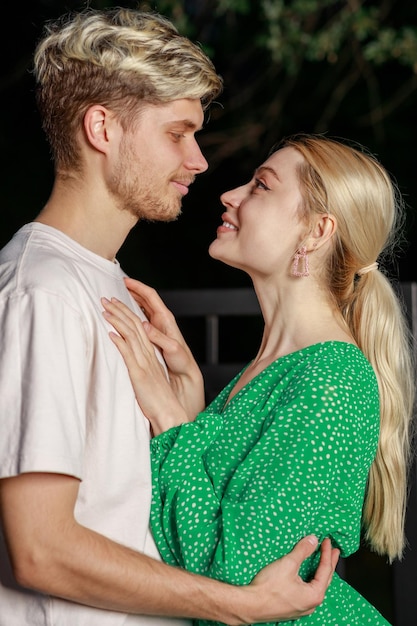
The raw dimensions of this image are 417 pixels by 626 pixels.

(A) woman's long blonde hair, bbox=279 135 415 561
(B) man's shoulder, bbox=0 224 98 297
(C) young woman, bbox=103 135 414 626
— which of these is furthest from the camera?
(A) woman's long blonde hair, bbox=279 135 415 561

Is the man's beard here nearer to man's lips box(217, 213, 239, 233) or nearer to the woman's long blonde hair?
man's lips box(217, 213, 239, 233)

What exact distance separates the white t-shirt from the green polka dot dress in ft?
0.23

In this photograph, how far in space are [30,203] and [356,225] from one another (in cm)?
353

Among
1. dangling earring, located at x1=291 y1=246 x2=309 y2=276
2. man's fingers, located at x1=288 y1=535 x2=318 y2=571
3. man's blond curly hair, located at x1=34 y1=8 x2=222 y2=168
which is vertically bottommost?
man's fingers, located at x1=288 y1=535 x2=318 y2=571

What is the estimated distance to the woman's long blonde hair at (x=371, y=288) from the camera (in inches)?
81.8

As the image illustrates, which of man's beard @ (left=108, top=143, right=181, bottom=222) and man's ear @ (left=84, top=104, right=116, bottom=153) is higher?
man's ear @ (left=84, top=104, right=116, bottom=153)

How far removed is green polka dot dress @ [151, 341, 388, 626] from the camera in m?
1.68

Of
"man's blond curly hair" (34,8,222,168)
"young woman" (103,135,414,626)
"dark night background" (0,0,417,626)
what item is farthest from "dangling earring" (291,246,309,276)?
"dark night background" (0,0,417,626)

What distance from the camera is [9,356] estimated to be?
61.3 inches

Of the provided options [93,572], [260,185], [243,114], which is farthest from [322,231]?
[243,114]

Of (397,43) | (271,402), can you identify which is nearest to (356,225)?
(271,402)

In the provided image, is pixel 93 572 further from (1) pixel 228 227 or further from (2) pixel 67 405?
(1) pixel 228 227

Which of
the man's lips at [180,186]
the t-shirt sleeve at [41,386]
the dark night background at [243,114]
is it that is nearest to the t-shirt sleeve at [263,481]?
the t-shirt sleeve at [41,386]

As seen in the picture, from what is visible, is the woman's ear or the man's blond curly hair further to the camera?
the woman's ear
